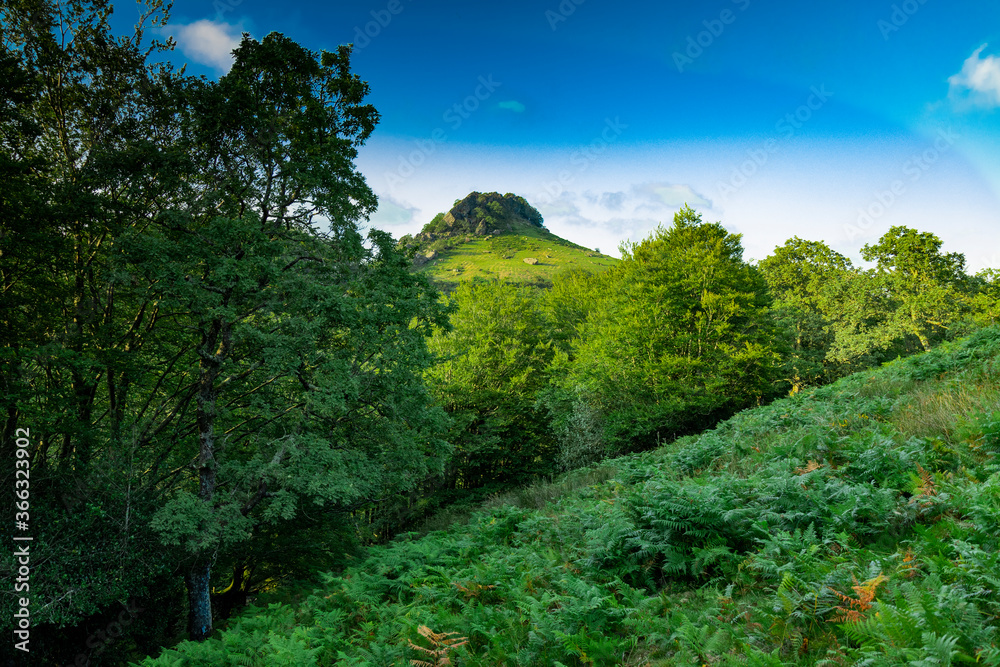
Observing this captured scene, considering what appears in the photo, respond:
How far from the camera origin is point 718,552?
14.1 ft

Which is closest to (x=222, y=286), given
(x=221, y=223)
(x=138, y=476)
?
(x=221, y=223)

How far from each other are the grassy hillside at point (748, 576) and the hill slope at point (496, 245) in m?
89.9

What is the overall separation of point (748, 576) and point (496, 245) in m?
146

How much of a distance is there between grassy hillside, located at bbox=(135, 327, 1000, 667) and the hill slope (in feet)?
295

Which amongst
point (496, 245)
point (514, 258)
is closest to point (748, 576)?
point (514, 258)

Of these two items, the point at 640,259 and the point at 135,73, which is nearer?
the point at 135,73

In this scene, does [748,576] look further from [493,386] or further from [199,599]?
[493,386]

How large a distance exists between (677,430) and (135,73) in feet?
76.5

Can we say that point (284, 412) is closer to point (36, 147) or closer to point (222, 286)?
point (222, 286)

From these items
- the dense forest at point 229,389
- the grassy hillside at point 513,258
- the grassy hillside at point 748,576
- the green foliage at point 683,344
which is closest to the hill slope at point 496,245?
the grassy hillside at point 513,258

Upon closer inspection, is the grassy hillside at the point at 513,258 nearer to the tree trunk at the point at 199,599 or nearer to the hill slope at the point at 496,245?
the hill slope at the point at 496,245

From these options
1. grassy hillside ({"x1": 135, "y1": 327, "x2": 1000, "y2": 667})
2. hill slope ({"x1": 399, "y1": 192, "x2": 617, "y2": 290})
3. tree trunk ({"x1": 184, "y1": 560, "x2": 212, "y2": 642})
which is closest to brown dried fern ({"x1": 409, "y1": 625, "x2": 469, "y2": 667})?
grassy hillside ({"x1": 135, "y1": 327, "x2": 1000, "y2": 667})

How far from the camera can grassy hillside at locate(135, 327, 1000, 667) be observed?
9.34 feet

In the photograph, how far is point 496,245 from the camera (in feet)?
480
